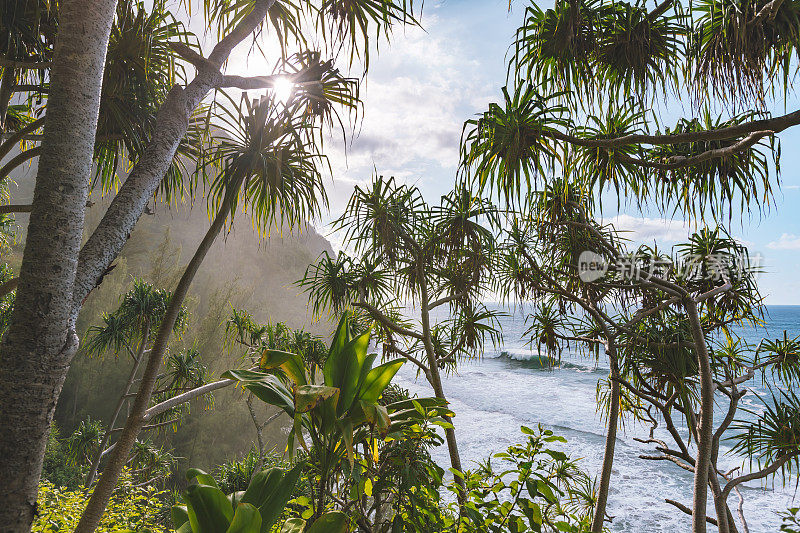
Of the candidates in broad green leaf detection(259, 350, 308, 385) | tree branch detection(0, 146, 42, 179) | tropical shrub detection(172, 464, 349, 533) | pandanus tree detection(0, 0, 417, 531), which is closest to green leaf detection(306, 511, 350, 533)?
tropical shrub detection(172, 464, 349, 533)

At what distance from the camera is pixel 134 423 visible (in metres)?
2.11

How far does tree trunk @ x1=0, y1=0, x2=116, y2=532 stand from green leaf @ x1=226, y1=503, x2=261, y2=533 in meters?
0.54

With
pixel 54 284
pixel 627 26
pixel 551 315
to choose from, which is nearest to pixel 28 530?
pixel 54 284

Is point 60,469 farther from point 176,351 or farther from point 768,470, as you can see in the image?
point 768,470

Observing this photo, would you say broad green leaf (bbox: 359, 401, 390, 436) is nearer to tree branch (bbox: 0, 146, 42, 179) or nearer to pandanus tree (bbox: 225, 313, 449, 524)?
pandanus tree (bbox: 225, 313, 449, 524)

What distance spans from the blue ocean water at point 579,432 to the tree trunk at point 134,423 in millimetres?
2173

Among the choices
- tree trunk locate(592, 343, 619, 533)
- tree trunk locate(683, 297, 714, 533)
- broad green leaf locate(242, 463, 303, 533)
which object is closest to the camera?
broad green leaf locate(242, 463, 303, 533)

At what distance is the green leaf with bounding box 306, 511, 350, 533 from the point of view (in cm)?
93

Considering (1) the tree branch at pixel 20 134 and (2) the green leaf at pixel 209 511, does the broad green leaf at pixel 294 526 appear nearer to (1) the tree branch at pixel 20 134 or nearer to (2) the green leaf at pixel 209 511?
(2) the green leaf at pixel 209 511

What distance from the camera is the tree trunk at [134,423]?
1.87 m

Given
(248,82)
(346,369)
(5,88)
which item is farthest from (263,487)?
(5,88)

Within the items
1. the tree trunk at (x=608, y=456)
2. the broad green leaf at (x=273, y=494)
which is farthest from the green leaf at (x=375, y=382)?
the tree trunk at (x=608, y=456)

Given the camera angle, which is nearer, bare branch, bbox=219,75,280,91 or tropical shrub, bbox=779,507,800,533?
tropical shrub, bbox=779,507,800,533

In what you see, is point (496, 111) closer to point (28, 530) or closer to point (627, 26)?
point (627, 26)
